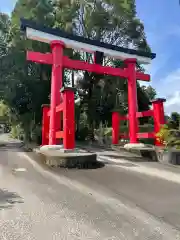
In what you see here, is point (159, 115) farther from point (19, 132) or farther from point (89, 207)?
point (19, 132)

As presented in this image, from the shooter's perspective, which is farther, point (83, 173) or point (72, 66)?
point (72, 66)

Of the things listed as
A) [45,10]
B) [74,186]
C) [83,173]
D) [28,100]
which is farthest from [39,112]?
[74,186]

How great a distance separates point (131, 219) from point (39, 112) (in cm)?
1895

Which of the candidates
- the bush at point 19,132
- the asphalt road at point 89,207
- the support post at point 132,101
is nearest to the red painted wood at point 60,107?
the asphalt road at point 89,207

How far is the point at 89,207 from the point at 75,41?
1036cm

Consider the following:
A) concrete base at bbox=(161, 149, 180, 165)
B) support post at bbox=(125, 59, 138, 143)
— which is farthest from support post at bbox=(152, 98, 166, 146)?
concrete base at bbox=(161, 149, 180, 165)

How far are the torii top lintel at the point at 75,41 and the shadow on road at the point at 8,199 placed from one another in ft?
29.1

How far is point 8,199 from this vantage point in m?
4.29

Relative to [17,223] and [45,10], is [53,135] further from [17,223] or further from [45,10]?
[45,10]

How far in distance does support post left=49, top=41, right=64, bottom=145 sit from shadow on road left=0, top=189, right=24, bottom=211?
6.31 meters

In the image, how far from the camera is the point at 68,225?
3076mm

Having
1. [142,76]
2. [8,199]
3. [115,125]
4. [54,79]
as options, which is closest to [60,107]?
[54,79]

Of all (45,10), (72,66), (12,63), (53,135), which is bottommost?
(53,135)

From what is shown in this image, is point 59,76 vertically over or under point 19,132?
over
